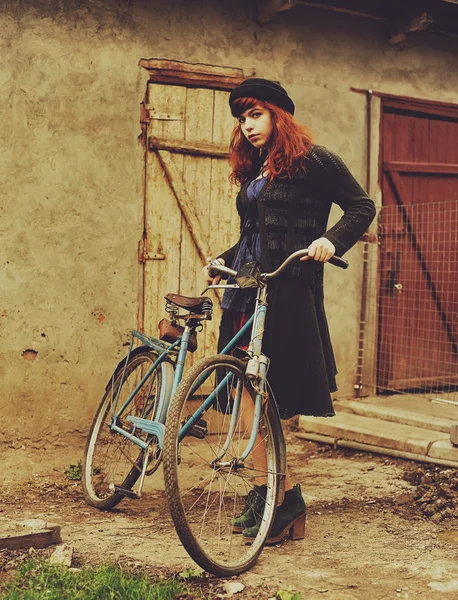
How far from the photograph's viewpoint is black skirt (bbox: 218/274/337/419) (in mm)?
3912

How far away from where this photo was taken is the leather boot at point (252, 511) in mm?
3928

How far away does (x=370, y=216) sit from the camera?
3898 millimetres

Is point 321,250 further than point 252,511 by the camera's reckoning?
No

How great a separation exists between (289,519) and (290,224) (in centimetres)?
136

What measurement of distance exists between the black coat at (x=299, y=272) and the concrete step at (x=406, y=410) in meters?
2.53

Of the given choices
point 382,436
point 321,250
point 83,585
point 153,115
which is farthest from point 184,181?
point 83,585

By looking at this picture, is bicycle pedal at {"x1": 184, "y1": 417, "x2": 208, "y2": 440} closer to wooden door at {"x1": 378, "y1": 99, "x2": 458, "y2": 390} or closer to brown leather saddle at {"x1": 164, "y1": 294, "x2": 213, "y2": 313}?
brown leather saddle at {"x1": 164, "y1": 294, "x2": 213, "y2": 313}

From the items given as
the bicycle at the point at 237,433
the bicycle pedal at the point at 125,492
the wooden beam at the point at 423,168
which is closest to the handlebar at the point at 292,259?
the bicycle at the point at 237,433

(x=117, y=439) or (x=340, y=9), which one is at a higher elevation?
(x=340, y=9)

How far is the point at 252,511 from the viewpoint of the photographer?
13.2 ft

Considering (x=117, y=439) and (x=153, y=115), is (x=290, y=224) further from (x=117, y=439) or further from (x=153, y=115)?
(x=153, y=115)

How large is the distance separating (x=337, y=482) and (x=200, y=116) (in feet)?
9.41

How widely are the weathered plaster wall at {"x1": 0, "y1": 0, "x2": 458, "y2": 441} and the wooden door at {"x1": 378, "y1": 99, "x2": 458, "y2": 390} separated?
→ 6.15ft

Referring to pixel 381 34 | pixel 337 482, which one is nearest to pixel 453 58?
pixel 381 34
